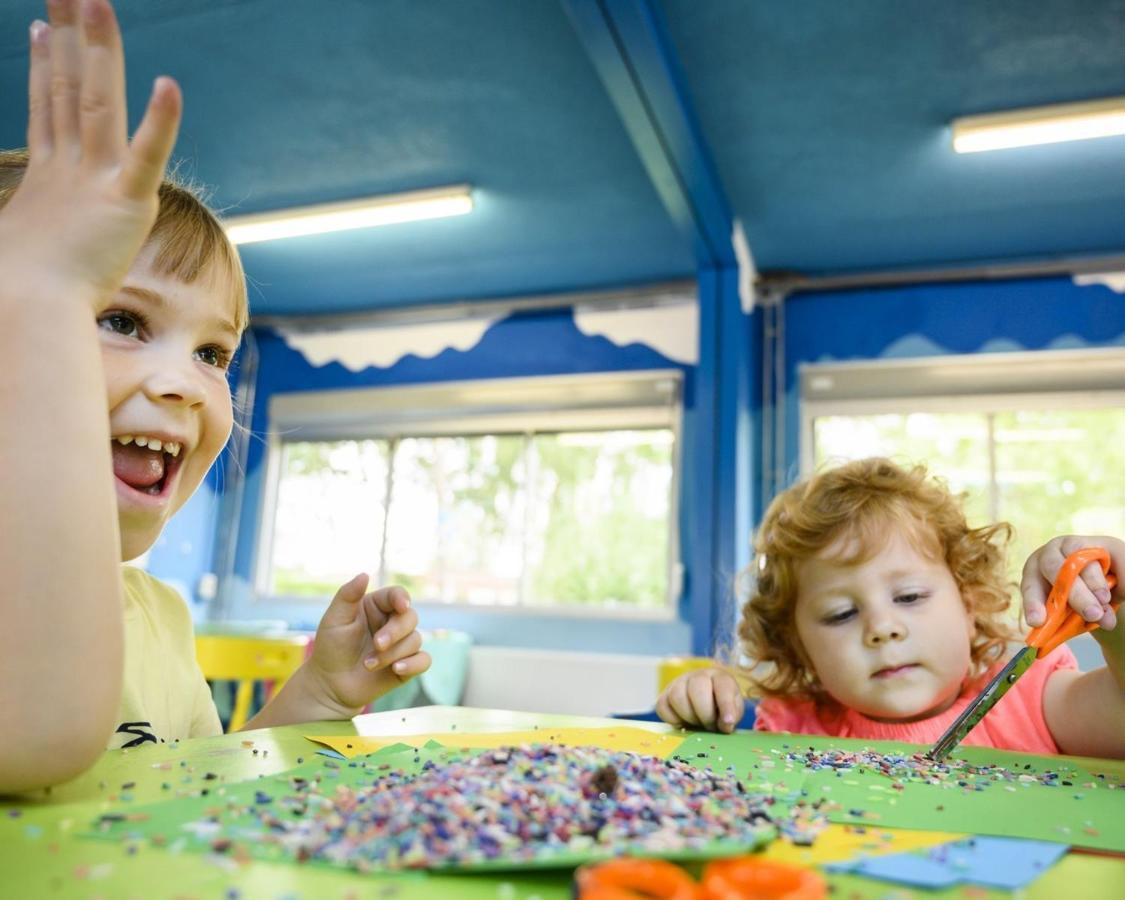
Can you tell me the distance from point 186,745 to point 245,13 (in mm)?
2946

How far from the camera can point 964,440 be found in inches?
179

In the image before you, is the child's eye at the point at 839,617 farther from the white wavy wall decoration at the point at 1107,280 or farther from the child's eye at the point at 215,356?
the white wavy wall decoration at the point at 1107,280

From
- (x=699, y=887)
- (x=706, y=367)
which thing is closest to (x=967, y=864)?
(x=699, y=887)

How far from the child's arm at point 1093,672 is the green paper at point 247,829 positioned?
605mm

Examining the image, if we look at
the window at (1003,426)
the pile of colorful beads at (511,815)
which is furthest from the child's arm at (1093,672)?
the window at (1003,426)

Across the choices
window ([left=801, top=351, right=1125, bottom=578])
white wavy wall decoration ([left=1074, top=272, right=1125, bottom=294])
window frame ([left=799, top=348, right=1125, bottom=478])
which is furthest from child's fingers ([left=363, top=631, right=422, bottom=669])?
white wavy wall decoration ([left=1074, top=272, right=1125, bottom=294])

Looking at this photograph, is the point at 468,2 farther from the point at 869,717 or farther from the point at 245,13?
the point at 869,717

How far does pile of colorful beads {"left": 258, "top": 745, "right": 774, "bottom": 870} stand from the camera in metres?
0.41

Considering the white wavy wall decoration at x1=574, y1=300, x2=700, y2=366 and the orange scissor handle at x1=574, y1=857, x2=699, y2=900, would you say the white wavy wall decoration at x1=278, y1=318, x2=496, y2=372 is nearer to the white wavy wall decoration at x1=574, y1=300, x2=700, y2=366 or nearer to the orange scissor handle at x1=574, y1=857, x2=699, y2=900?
the white wavy wall decoration at x1=574, y1=300, x2=700, y2=366

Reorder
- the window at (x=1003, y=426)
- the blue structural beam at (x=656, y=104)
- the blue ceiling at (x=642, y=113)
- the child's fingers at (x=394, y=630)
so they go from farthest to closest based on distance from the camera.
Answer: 1. the window at (x=1003, y=426)
2. the blue ceiling at (x=642, y=113)
3. the blue structural beam at (x=656, y=104)
4. the child's fingers at (x=394, y=630)

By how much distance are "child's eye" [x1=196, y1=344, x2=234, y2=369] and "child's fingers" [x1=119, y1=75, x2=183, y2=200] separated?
338 mm

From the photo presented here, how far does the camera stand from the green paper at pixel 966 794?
0.55 metres

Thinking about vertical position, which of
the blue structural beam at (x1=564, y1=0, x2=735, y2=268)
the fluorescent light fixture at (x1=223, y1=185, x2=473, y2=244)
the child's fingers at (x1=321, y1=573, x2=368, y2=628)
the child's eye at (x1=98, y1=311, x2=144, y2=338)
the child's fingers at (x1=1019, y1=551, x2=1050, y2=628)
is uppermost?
the fluorescent light fixture at (x1=223, y1=185, x2=473, y2=244)

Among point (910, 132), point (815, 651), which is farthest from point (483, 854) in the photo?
point (910, 132)
